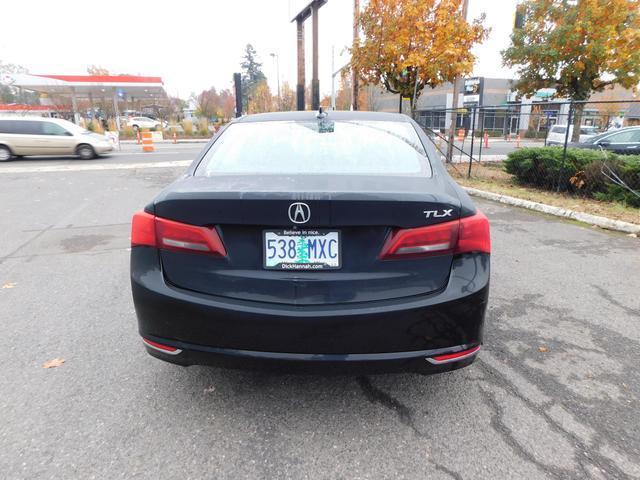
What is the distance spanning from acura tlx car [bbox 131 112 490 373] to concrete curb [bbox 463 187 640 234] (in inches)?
213

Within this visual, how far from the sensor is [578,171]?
870 cm

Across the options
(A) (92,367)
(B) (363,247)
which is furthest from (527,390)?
(A) (92,367)

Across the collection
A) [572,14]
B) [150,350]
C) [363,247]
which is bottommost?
[150,350]

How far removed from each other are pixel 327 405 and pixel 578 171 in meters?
8.28

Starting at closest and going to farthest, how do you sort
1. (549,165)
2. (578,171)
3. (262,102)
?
(578,171)
(549,165)
(262,102)

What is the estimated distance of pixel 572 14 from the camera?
15289mm

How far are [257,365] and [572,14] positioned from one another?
1795cm

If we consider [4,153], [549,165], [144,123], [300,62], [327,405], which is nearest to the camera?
[327,405]

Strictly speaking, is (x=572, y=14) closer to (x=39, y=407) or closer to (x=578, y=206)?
(x=578, y=206)

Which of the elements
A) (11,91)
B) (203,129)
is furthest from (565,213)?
(11,91)

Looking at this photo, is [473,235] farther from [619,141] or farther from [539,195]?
[619,141]

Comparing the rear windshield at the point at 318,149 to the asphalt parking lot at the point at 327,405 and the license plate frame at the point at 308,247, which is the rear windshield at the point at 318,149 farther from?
the asphalt parking lot at the point at 327,405

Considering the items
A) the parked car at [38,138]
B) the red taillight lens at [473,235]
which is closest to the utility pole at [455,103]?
the red taillight lens at [473,235]

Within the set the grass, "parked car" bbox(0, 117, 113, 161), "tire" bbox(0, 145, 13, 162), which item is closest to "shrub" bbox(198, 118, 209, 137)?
"parked car" bbox(0, 117, 113, 161)
